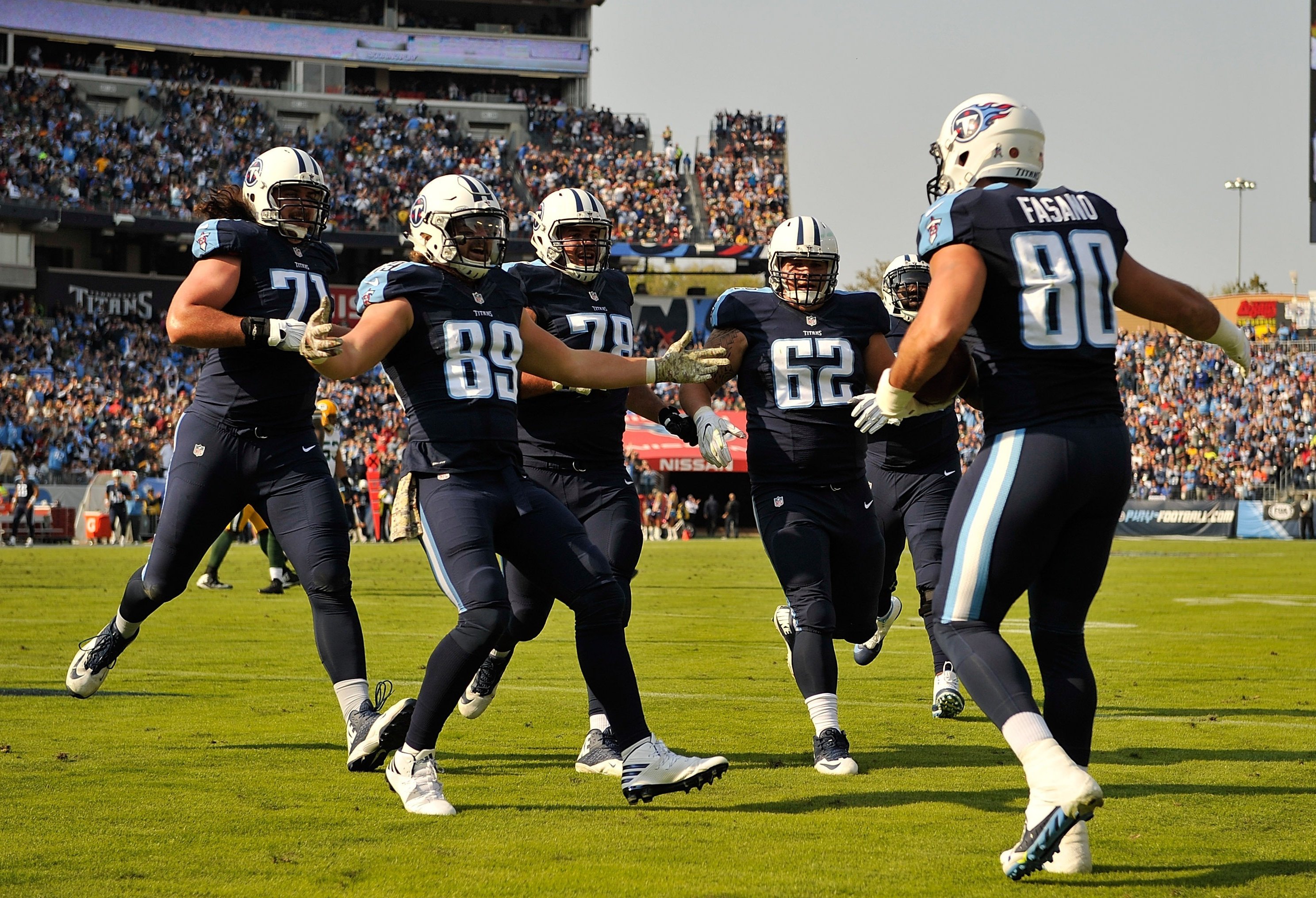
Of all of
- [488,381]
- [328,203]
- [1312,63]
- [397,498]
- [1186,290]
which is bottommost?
[397,498]

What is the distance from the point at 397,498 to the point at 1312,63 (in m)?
30.3

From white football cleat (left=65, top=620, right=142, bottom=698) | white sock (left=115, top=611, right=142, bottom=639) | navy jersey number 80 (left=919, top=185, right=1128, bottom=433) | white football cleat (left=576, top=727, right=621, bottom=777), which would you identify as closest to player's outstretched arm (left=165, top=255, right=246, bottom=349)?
white sock (left=115, top=611, right=142, bottom=639)

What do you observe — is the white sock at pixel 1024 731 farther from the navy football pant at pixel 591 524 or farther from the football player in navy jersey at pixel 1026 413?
the navy football pant at pixel 591 524

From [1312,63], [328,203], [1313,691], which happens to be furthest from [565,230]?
[1312,63]

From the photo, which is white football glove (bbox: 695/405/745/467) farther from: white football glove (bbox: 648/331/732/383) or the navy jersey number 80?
the navy jersey number 80

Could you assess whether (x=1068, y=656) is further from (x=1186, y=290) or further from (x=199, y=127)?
(x=199, y=127)

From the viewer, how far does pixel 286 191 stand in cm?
616

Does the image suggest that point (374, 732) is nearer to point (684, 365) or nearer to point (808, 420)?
point (684, 365)

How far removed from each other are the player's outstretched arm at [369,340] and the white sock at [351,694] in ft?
4.37

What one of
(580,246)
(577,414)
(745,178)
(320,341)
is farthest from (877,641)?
(745,178)

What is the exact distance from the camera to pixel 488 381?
5.30m

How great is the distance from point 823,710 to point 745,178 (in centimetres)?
4772

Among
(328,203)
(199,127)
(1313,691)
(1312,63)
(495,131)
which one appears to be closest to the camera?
(328,203)

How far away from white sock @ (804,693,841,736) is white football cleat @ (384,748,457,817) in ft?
5.42
